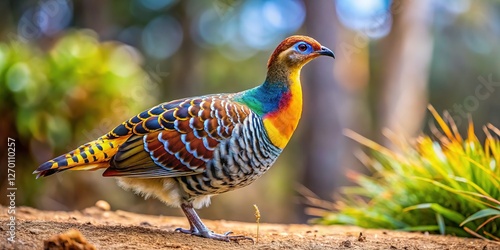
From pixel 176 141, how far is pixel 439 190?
107 inches

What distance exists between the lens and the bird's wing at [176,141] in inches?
155

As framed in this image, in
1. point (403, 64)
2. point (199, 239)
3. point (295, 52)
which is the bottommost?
point (199, 239)

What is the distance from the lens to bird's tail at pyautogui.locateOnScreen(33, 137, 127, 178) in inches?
150

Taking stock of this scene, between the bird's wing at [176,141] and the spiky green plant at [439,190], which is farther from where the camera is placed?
the spiky green plant at [439,190]

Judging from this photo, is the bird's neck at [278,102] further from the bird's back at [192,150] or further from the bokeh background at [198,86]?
the bokeh background at [198,86]

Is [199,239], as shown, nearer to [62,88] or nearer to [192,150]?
[192,150]

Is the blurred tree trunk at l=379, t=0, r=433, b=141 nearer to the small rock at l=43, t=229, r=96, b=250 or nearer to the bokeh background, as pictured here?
the bokeh background

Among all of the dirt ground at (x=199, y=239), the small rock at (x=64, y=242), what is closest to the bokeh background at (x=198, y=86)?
the dirt ground at (x=199, y=239)

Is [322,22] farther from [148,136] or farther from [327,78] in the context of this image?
[148,136]

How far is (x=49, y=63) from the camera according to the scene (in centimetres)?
877

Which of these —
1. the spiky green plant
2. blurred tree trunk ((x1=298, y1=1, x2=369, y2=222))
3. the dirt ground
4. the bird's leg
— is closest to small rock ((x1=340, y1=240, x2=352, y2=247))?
the dirt ground

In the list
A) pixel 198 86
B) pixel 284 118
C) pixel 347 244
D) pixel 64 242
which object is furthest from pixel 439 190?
pixel 198 86

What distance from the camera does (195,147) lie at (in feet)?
12.9

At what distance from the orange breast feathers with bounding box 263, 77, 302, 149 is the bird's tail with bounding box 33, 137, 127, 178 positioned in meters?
1.03
